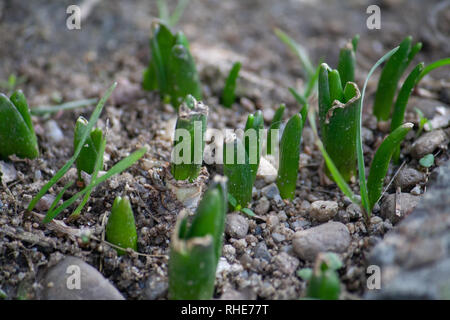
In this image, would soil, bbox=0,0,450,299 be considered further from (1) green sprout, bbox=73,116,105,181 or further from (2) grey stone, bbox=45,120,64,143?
(1) green sprout, bbox=73,116,105,181

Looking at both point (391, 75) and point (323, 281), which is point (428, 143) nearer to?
point (391, 75)

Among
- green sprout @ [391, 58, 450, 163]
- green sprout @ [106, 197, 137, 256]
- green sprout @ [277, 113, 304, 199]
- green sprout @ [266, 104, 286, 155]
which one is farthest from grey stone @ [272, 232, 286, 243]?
green sprout @ [391, 58, 450, 163]

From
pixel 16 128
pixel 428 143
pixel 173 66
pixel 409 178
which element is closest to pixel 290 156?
pixel 409 178

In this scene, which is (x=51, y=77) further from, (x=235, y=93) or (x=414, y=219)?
(x=414, y=219)

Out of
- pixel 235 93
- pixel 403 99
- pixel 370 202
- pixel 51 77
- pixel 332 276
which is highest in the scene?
pixel 51 77

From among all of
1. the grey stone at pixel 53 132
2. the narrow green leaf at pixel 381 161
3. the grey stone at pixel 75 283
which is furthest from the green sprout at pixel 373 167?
the grey stone at pixel 53 132
